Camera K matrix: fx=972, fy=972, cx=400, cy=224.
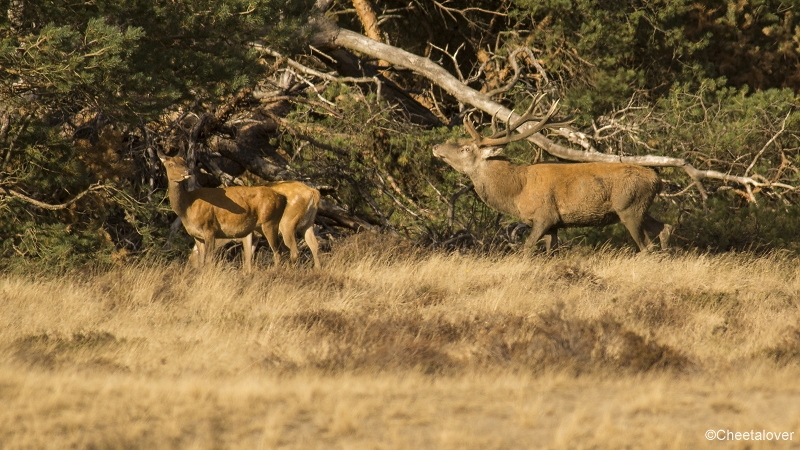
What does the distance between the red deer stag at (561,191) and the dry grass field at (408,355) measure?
0.82 m

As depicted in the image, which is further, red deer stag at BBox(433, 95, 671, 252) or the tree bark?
the tree bark

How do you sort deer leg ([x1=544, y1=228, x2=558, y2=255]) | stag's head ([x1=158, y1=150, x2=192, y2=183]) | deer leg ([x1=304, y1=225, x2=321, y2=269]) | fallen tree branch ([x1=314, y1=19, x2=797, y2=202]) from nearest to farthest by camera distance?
stag's head ([x1=158, y1=150, x2=192, y2=183]) < deer leg ([x1=304, y1=225, x2=321, y2=269]) < deer leg ([x1=544, y1=228, x2=558, y2=255]) < fallen tree branch ([x1=314, y1=19, x2=797, y2=202])

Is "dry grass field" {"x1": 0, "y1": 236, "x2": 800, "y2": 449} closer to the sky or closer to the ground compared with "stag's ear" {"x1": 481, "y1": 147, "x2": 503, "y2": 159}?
closer to the ground

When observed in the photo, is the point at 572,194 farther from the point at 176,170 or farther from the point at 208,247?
the point at 176,170

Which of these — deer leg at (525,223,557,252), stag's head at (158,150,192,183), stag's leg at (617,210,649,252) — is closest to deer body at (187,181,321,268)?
stag's head at (158,150,192,183)

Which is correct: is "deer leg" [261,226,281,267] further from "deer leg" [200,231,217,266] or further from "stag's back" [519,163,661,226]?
"stag's back" [519,163,661,226]

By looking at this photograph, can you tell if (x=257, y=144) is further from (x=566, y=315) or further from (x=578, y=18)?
(x=566, y=315)

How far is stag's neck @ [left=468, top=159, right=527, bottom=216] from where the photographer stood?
12461 millimetres

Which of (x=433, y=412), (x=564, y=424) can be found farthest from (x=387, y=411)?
(x=564, y=424)

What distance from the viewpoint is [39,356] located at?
24.3ft

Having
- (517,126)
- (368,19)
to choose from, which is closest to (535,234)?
(517,126)

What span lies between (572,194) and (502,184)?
0.91 meters

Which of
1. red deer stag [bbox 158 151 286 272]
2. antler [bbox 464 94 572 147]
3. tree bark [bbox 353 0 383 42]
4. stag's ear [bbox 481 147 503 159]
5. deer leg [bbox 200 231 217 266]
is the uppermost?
tree bark [bbox 353 0 383 42]

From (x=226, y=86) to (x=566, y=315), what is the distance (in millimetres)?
5360
